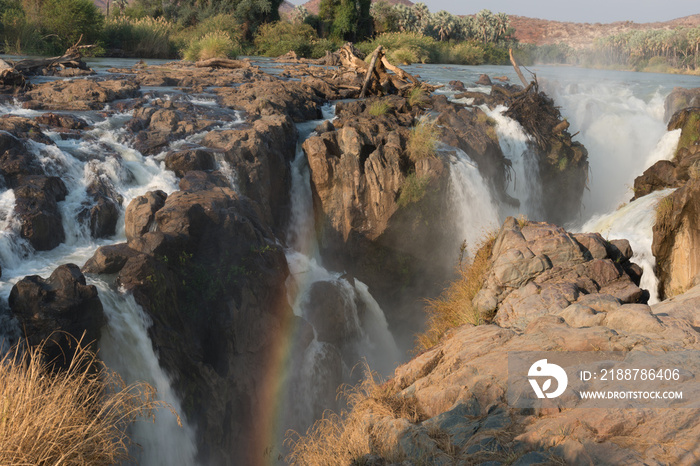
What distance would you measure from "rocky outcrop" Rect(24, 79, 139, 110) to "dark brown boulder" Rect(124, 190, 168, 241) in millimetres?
6833

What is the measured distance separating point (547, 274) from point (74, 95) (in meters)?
13.6

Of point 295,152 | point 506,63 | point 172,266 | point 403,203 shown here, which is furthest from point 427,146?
point 506,63

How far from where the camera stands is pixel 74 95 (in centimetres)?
1483

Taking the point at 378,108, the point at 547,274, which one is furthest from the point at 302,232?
the point at 547,274

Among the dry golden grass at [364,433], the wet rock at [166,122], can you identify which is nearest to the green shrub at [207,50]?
the wet rock at [166,122]

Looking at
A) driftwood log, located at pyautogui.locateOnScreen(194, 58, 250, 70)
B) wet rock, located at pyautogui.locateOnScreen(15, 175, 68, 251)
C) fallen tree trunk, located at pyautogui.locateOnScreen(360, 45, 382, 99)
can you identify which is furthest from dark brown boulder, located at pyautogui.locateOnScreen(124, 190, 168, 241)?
driftwood log, located at pyautogui.locateOnScreen(194, 58, 250, 70)

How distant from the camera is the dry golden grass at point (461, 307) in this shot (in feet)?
26.7

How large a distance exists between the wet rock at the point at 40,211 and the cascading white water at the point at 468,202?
30.0 feet

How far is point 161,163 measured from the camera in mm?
11625

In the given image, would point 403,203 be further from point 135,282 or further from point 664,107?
point 664,107

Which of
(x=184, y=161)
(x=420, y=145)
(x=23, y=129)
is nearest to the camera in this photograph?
(x=23, y=129)

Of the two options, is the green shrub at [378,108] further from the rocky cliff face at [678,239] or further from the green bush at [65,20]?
the green bush at [65,20]

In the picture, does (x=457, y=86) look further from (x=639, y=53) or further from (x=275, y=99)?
(x=639, y=53)

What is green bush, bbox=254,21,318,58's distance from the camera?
3444 centimetres
